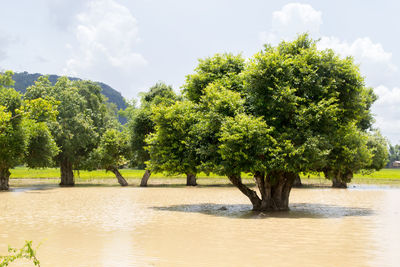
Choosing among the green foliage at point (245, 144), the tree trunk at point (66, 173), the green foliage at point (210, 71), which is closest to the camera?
the green foliage at point (245, 144)

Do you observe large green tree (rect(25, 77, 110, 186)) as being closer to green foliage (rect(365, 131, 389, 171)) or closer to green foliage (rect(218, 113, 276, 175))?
green foliage (rect(218, 113, 276, 175))

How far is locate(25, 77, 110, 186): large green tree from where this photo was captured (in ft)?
166

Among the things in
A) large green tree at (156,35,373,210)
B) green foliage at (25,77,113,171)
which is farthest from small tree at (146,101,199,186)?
green foliage at (25,77,113,171)

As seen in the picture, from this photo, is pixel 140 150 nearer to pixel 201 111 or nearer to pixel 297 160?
pixel 201 111

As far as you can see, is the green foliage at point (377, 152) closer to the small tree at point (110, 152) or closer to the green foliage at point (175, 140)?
the small tree at point (110, 152)

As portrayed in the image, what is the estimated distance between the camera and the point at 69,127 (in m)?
50.9

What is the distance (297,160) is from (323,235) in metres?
5.75

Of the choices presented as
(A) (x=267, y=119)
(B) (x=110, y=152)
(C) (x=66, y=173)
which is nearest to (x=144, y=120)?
(B) (x=110, y=152)

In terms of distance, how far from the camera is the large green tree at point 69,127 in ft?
166

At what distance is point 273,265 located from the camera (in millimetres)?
10430

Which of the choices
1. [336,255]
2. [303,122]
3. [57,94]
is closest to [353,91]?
[303,122]

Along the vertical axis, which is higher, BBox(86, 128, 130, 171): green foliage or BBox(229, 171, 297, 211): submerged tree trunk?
BBox(86, 128, 130, 171): green foliage

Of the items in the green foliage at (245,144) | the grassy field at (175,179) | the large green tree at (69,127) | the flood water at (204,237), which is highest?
the large green tree at (69,127)

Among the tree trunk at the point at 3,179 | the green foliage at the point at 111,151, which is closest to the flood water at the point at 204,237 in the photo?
the tree trunk at the point at 3,179
